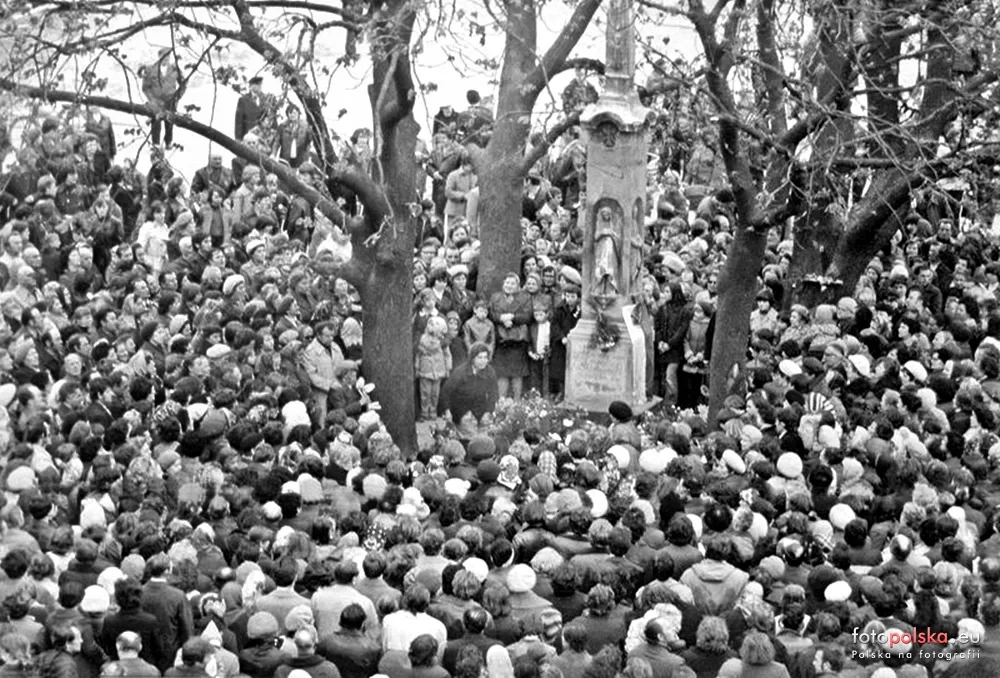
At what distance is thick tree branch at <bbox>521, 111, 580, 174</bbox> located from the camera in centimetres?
→ 2118

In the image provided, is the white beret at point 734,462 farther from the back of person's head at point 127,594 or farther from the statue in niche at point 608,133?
the back of person's head at point 127,594

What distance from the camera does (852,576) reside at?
13531 millimetres

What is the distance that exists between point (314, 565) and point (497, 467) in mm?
2740

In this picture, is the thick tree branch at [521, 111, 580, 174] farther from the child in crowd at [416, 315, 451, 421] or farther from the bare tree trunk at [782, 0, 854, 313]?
the bare tree trunk at [782, 0, 854, 313]

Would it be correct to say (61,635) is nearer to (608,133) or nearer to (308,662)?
(308,662)

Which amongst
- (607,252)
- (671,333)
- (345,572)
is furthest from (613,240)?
(345,572)

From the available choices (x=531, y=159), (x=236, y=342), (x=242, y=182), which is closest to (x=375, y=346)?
(x=236, y=342)

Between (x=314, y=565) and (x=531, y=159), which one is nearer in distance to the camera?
(x=314, y=565)

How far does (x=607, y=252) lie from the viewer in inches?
819

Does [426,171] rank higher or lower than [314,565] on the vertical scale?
higher

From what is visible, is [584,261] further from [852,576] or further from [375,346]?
[852,576]

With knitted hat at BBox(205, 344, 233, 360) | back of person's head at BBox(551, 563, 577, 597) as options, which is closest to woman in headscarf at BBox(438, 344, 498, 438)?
knitted hat at BBox(205, 344, 233, 360)

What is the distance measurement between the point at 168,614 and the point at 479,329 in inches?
368

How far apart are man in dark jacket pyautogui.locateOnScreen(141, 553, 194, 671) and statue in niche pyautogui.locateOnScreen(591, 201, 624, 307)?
8722 millimetres
